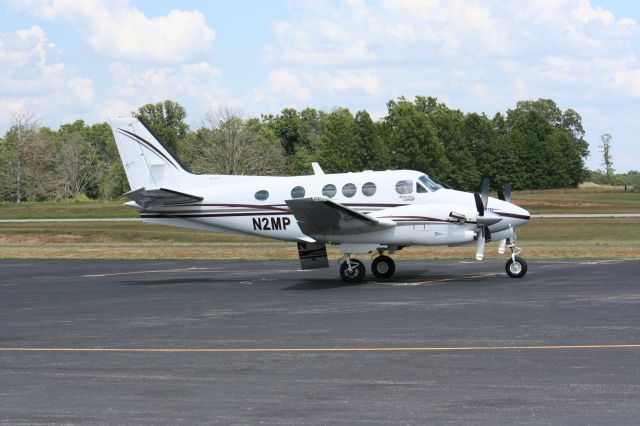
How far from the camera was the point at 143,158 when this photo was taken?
28.6 metres

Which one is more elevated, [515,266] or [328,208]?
[328,208]

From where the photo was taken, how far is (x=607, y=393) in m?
10.4

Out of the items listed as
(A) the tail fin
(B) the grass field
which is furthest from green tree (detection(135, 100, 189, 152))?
(A) the tail fin

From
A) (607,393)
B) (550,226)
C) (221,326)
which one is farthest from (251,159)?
(607,393)

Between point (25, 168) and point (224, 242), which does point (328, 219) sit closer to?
point (224, 242)

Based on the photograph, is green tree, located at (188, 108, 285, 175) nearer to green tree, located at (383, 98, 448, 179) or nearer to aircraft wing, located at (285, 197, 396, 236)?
green tree, located at (383, 98, 448, 179)

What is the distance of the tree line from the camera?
343 ft

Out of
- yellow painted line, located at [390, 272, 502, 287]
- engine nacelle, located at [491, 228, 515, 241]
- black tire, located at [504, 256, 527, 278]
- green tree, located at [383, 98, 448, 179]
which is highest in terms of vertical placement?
green tree, located at [383, 98, 448, 179]

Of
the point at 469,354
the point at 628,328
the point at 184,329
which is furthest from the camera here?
the point at 184,329

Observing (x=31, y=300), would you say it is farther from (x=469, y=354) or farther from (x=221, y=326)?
(x=469, y=354)

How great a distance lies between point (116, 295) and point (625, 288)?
12.9 m

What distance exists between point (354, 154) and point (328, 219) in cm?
8272

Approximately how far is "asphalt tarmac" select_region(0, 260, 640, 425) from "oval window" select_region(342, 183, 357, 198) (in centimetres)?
275

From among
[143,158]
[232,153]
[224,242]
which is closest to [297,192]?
[143,158]
